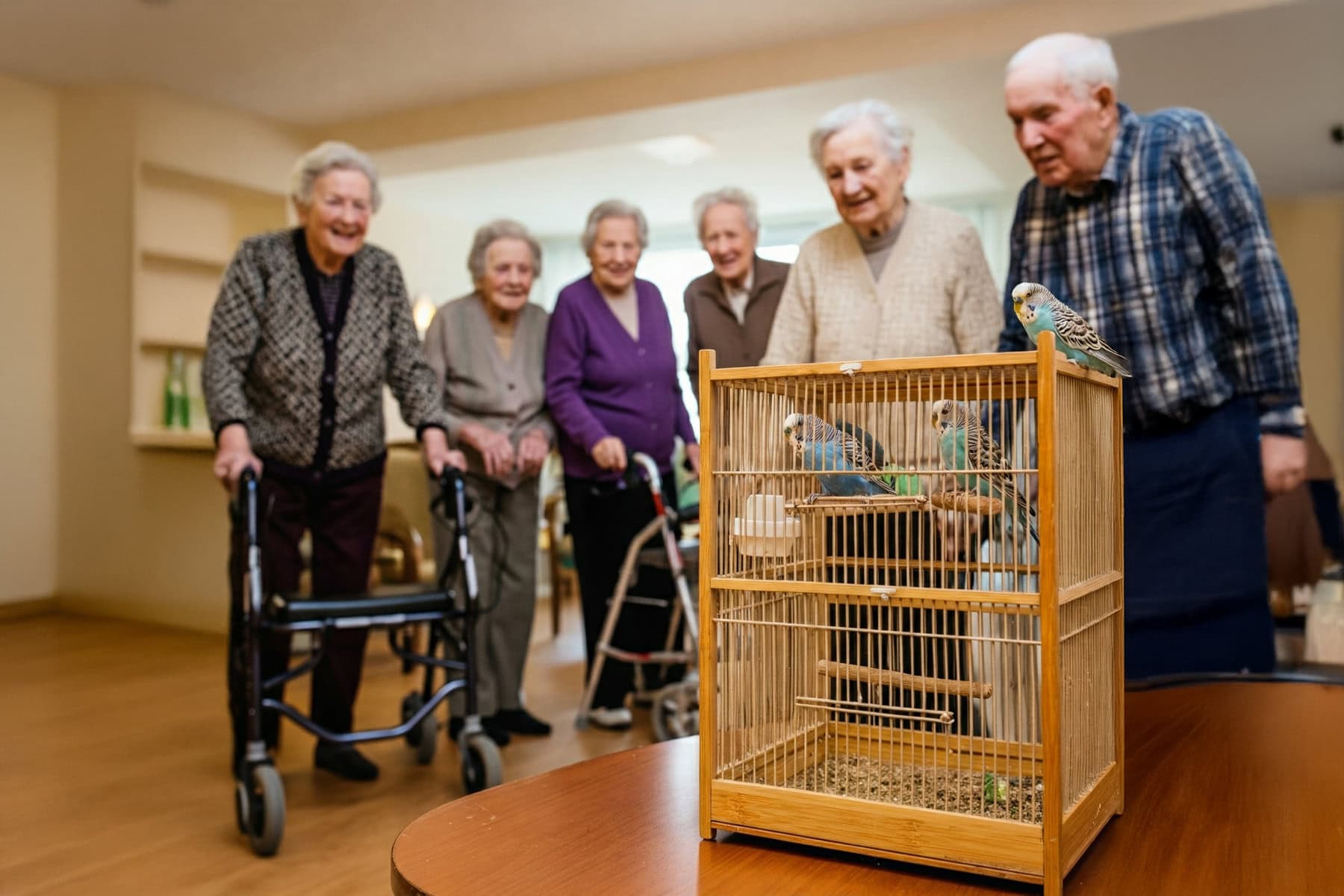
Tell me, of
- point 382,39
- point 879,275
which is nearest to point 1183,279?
point 879,275

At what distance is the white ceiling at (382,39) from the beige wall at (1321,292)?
4401mm

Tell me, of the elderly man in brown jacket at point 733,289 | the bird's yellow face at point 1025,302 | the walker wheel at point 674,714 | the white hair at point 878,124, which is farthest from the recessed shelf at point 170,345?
the bird's yellow face at point 1025,302

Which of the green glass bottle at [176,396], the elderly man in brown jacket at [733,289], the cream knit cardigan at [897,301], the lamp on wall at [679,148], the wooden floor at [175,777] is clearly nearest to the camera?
the cream knit cardigan at [897,301]

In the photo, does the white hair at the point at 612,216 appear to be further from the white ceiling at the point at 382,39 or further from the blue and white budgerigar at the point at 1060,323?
the blue and white budgerigar at the point at 1060,323

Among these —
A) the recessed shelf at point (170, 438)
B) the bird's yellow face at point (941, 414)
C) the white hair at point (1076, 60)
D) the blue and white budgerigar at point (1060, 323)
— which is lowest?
the bird's yellow face at point (941, 414)

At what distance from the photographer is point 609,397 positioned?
3639 mm

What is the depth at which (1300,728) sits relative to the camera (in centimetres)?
124

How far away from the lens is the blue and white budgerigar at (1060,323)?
3.05ft

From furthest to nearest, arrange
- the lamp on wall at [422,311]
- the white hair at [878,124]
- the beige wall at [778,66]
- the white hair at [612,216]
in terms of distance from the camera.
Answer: the lamp on wall at [422,311] → the beige wall at [778,66] → the white hair at [612,216] → the white hair at [878,124]

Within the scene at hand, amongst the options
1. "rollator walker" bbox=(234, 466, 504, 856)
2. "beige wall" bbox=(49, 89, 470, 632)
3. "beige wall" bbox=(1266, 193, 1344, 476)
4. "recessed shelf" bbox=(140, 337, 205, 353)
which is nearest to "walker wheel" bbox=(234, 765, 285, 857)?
"rollator walker" bbox=(234, 466, 504, 856)

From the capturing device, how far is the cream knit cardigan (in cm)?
211

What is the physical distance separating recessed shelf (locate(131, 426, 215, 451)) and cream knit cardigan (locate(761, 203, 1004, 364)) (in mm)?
Result: 3799

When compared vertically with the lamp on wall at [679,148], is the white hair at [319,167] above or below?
below

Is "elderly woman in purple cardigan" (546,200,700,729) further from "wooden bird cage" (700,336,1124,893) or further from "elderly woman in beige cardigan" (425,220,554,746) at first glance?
"wooden bird cage" (700,336,1124,893)
